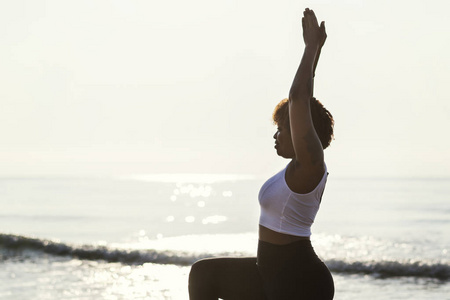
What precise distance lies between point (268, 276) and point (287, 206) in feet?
1.14

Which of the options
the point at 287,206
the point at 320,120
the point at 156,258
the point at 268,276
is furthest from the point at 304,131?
the point at 156,258

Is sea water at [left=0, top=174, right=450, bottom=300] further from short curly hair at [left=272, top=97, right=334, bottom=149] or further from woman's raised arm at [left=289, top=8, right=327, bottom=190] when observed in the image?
woman's raised arm at [left=289, top=8, right=327, bottom=190]

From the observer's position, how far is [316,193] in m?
2.88

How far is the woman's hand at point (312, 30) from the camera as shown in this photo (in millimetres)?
2936

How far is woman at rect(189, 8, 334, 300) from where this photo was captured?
2.78m

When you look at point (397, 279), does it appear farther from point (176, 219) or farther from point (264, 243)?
point (176, 219)

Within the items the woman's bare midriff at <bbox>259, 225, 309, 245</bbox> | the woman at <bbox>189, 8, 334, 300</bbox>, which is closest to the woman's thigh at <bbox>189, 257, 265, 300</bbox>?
the woman at <bbox>189, 8, 334, 300</bbox>

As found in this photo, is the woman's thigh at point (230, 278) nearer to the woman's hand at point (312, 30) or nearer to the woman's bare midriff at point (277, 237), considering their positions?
the woman's bare midriff at point (277, 237)

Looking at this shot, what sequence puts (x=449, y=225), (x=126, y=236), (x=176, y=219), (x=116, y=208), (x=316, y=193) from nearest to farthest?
1. (x=316, y=193)
2. (x=126, y=236)
3. (x=449, y=225)
4. (x=176, y=219)
5. (x=116, y=208)

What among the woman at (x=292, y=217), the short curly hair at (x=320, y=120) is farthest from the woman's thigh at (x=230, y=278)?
the short curly hair at (x=320, y=120)

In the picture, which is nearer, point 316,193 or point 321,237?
point 316,193

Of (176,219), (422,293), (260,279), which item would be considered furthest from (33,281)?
(176,219)

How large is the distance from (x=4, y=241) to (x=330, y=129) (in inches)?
620

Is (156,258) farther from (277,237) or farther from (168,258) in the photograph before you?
(277,237)
